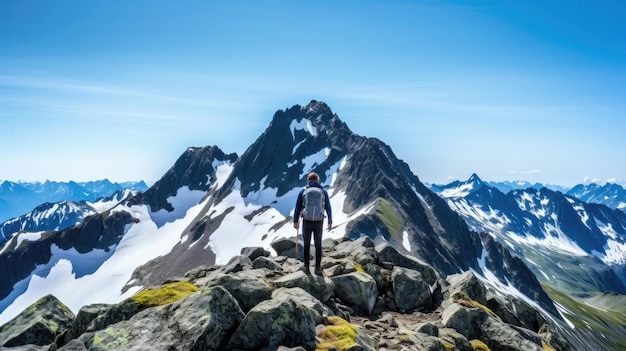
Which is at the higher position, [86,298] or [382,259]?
[382,259]

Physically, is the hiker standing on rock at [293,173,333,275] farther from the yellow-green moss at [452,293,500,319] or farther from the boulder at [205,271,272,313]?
the yellow-green moss at [452,293,500,319]

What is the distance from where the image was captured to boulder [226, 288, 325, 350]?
1195 centimetres

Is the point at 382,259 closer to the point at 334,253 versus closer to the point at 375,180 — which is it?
the point at 334,253

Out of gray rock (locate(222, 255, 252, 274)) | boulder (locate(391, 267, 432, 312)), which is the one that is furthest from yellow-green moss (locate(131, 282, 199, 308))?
boulder (locate(391, 267, 432, 312))

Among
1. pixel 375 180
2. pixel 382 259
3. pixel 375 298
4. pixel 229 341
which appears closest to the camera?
pixel 229 341

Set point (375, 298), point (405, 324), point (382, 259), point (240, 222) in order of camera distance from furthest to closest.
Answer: point (240, 222) < point (382, 259) < point (375, 298) < point (405, 324)

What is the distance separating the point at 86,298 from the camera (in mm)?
178125

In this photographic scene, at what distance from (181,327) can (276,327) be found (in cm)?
274

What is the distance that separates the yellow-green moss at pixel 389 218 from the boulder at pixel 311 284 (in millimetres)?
111744

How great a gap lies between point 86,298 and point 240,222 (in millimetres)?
73562

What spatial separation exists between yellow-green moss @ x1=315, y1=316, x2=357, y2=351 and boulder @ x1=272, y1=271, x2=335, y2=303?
2.60 m

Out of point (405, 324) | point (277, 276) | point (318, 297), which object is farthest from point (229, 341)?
point (405, 324)

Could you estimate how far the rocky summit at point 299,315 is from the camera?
39.2ft

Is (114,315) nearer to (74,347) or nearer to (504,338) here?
(74,347)
